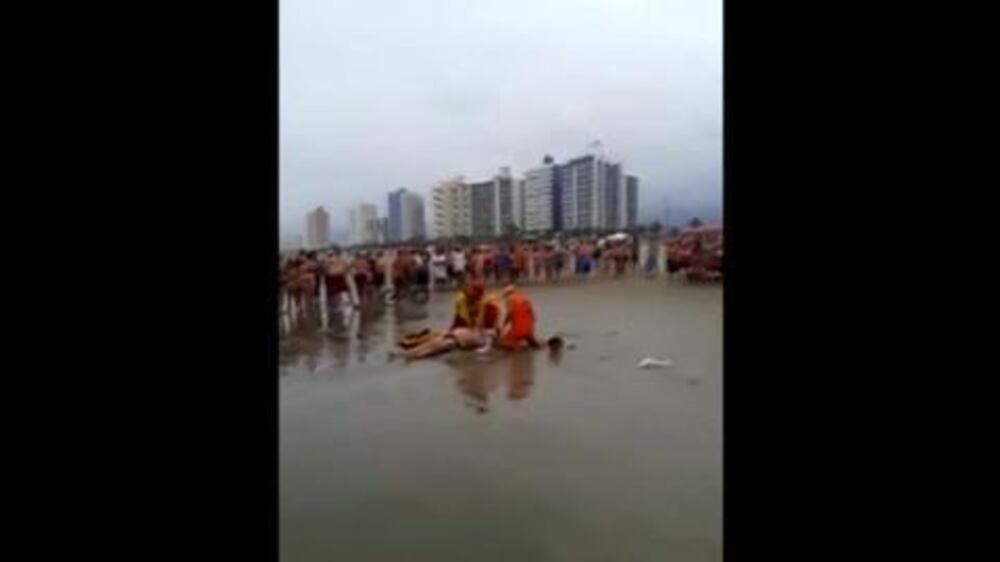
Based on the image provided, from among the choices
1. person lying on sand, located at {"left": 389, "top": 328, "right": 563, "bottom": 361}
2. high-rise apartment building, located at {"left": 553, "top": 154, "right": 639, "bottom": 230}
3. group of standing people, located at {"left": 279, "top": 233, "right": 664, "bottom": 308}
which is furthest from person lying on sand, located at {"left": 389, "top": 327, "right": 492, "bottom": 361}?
high-rise apartment building, located at {"left": 553, "top": 154, "right": 639, "bottom": 230}

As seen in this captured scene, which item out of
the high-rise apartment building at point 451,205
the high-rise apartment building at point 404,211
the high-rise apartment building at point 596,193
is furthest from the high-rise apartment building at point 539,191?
the high-rise apartment building at point 404,211

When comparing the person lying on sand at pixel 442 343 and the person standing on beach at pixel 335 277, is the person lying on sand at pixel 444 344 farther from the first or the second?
the person standing on beach at pixel 335 277

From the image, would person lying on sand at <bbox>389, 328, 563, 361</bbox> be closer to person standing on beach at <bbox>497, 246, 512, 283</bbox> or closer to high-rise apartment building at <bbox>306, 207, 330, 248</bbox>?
person standing on beach at <bbox>497, 246, 512, 283</bbox>

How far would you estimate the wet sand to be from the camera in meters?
1.58

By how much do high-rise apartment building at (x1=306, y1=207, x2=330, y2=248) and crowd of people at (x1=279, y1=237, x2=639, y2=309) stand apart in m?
0.08

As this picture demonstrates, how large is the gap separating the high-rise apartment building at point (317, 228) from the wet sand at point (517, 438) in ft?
0.60

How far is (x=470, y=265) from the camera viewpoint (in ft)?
5.75

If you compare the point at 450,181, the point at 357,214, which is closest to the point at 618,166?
the point at 450,181

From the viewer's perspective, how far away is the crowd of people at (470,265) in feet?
5.67
